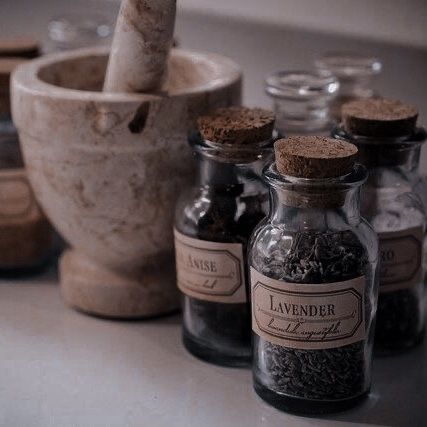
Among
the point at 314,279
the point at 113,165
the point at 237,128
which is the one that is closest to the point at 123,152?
the point at 113,165

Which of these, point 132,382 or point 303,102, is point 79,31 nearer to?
point 303,102

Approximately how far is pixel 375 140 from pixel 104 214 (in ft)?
0.84

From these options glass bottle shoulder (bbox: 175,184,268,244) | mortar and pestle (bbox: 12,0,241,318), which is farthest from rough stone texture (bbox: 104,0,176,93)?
glass bottle shoulder (bbox: 175,184,268,244)

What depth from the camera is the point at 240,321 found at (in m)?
0.85

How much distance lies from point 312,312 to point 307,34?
480mm

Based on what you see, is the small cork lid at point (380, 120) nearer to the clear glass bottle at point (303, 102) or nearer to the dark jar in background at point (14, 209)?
the clear glass bottle at point (303, 102)

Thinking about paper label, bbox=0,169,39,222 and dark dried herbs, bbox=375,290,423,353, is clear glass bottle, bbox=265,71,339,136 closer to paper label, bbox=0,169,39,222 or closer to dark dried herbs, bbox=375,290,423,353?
dark dried herbs, bbox=375,290,423,353

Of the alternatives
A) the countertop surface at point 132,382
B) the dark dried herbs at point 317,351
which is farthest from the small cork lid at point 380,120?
the countertop surface at point 132,382

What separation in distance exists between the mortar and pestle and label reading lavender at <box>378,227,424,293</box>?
0.63ft

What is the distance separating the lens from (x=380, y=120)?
81cm

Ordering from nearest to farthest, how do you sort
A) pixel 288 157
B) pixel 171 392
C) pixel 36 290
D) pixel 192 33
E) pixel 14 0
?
1. pixel 288 157
2. pixel 171 392
3. pixel 36 290
4. pixel 192 33
5. pixel 14 0

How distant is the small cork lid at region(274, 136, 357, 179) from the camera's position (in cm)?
72

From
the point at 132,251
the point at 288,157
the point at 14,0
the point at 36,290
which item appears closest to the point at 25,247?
the point at 36,290

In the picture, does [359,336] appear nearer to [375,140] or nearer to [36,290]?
[375,140]
